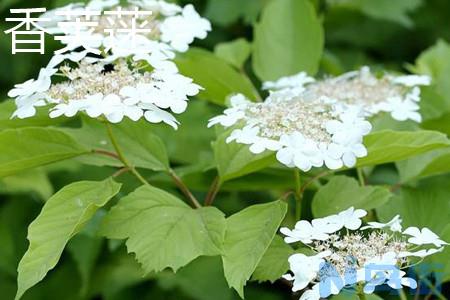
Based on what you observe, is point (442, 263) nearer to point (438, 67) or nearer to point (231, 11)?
point (438, 67)

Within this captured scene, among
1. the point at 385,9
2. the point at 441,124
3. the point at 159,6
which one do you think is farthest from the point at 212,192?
the point at 385,9

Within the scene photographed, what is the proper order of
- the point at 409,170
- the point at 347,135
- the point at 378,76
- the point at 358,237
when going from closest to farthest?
the point at 358,237 → the point at 347,135 → the point at 409,170 → the point at 378,76

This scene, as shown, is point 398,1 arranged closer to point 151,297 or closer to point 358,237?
point 151,297

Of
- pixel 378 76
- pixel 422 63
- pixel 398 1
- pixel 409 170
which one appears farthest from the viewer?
pixel 398 1

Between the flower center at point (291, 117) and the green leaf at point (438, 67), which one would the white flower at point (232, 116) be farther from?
the green leaf at point (438, 67)

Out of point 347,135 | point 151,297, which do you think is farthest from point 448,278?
point 151,297

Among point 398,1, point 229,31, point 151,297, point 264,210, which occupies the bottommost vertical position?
point 151,297
